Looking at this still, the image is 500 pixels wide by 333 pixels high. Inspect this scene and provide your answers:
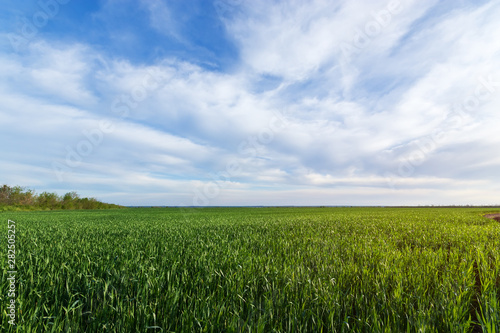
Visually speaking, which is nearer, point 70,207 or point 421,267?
point 421,267

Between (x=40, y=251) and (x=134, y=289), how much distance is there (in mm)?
4514

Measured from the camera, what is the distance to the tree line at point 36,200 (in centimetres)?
5462

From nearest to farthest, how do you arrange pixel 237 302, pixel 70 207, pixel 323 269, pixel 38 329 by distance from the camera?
pixel 38 329
pixel 237 302
pixel 323 269
pixel 70 207

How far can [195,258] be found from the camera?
5.39 meters

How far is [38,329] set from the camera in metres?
2.61

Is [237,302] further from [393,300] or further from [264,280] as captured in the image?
[393,300]

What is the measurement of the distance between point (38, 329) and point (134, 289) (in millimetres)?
1232

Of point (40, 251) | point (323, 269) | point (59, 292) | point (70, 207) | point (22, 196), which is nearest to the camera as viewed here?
point (59, 292)

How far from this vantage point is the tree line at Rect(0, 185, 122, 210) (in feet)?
179

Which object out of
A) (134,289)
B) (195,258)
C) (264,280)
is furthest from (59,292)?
(264,280)

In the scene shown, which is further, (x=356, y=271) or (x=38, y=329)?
(x=356, y=271)

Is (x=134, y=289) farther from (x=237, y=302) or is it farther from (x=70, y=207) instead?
(x=70, y=207)

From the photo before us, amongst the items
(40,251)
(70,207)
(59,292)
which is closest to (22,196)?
(70,207)

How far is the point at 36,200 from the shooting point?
59.7 meters
